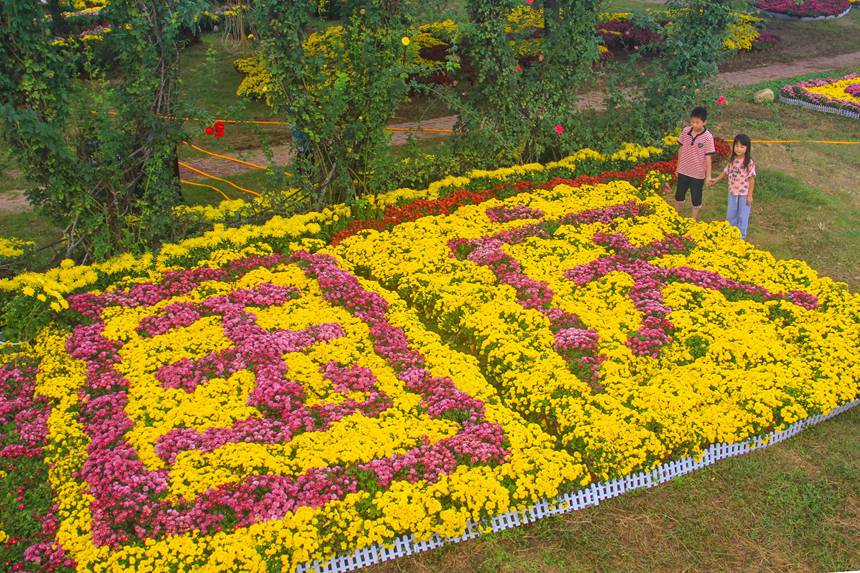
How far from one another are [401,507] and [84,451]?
2.85 meters

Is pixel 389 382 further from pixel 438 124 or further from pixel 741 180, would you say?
pixel 438 124

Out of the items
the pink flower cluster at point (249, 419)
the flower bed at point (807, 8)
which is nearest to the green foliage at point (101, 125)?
the pink flower cluster at point (249, 419)

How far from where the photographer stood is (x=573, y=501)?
6363mm

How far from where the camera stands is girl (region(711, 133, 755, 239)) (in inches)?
398

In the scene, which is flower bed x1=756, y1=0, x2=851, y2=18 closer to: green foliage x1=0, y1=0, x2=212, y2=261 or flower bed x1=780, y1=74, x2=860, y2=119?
flower bed x1=780, y1=74, x2=860, y2=119

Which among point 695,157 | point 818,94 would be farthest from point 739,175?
point 818,94

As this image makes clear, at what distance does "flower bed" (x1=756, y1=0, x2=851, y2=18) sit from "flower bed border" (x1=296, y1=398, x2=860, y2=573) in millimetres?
25008

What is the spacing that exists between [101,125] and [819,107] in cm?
1541

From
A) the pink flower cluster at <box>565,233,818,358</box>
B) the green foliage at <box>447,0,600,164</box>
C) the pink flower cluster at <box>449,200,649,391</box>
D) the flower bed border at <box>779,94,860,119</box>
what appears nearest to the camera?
the pink flower cluster at <box>449,200,649,391</box>

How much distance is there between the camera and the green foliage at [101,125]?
8.59m

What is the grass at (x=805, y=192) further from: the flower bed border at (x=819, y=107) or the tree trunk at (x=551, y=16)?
the tree trunk at (x=551, y=16)

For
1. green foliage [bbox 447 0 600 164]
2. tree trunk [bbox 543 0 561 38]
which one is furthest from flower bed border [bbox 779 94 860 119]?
tree trunk [bbox 543 0 561 38]

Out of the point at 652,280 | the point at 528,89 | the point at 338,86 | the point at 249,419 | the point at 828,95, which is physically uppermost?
the point at 338,86

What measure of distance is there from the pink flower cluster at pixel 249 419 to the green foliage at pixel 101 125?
117cm
